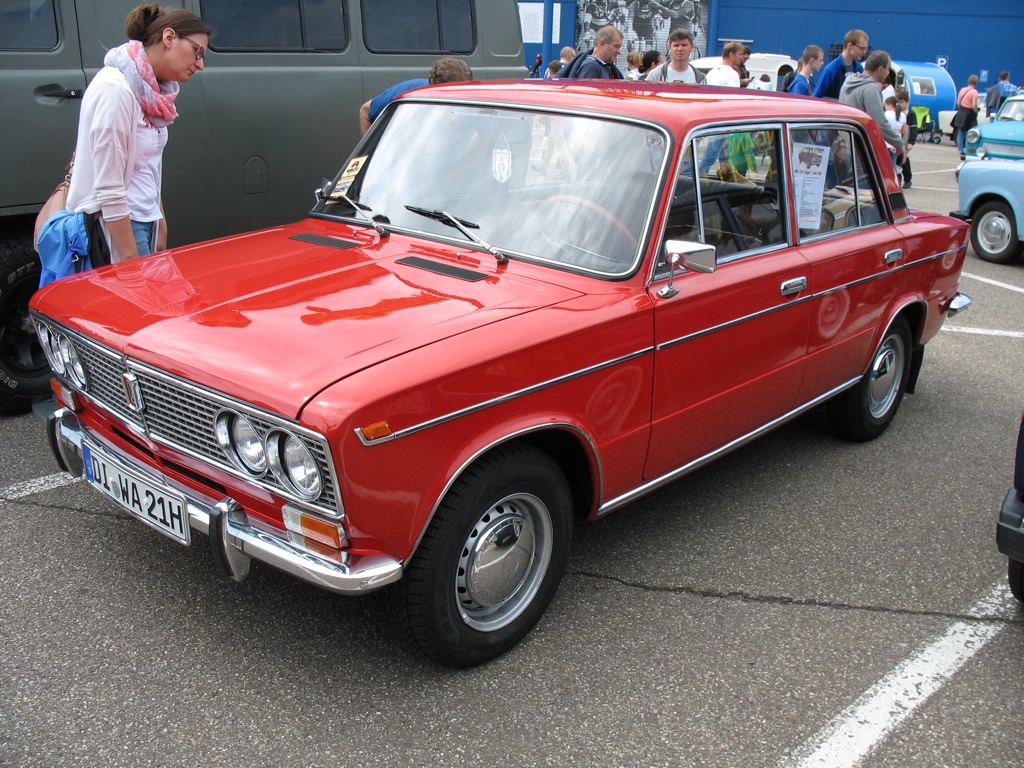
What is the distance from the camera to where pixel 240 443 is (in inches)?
103

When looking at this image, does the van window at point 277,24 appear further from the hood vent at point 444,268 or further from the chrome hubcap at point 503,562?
the chrome hubcap at point 503,562

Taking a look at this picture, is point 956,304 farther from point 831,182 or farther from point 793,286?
point 793,286

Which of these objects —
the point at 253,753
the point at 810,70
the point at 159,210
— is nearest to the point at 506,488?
the point at 253,753

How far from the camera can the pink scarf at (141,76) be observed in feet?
13.0

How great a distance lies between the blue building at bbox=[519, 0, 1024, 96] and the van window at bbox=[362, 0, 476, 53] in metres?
26.1

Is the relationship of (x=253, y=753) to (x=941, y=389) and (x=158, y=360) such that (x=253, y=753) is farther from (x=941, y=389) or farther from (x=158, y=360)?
(x=941, y=389)

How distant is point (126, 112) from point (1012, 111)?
1031 cm

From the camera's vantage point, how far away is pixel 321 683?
290 centimetres

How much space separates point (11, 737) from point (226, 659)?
626 millimetres

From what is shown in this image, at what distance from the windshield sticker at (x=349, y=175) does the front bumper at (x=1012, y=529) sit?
2.82m

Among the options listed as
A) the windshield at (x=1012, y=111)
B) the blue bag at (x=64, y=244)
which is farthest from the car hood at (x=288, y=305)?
the windshield at (x=1012, y=111)

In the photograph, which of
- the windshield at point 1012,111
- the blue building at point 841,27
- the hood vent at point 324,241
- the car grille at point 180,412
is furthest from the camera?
the blue building at point 841,27

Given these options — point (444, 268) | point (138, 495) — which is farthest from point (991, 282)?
point (138, 495)

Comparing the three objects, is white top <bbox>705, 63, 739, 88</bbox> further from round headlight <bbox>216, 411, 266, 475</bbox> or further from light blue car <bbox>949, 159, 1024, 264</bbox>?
round headlight <bbox>216, 411, 266, 475</bbox>
